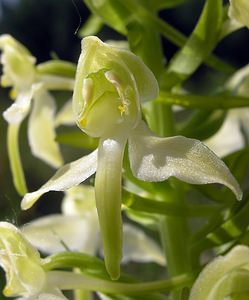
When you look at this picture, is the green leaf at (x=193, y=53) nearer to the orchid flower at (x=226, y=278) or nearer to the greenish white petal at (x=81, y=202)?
the orchid flower at (x=226, y=278)

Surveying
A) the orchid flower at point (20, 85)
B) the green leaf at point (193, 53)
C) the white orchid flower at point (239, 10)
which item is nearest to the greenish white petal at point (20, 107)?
the orchid flower at point (20, 85)

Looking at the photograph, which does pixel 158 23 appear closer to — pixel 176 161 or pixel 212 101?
pixel 212 101

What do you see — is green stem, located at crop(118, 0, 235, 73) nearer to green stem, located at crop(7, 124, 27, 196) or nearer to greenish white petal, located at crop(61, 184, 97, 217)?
green stem, located at crop(7, 124, 27, 196)

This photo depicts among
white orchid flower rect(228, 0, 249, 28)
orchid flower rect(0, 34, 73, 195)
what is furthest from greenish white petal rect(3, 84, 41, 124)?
white orchid flower rect(228, 0, 249, 28)

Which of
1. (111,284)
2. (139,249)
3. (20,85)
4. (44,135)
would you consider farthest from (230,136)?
(111,284)

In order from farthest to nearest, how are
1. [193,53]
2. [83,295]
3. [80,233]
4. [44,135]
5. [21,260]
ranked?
[80,233] → [44,135] → [83,295] → [193,53] → [21,260]

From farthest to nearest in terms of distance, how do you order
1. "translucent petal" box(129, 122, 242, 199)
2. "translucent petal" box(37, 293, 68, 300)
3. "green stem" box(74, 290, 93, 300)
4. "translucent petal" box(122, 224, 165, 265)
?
"translucent petal" box(122, 224, 165, 265), "green stem" box(74, 290, 93, 300), "translucent petal" box(37, 293, 68, 300), "translucent petal" box(129, 122, 242, 199)
